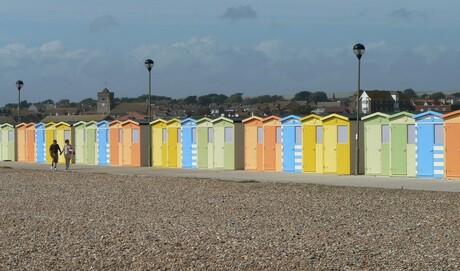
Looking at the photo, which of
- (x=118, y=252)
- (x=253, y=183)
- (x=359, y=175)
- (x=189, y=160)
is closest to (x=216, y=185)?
(x=253, y=183)

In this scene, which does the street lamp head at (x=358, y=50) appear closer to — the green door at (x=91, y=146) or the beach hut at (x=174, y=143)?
the beach hut at (x=174, y=143)

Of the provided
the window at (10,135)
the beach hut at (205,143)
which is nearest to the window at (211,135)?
the beach hut at (205,143)

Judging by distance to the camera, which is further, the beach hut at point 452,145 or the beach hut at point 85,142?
the beach hut at point 85,142

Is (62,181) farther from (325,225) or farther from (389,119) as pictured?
(325,225)

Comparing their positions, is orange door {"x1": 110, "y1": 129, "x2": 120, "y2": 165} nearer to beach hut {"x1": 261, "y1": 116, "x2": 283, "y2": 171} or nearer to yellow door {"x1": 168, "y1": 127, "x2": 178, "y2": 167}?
yellow door {"x1": 168, "y1": 127, "x2": 178, "y2": 167}

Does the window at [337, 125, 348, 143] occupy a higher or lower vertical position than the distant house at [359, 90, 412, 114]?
lower

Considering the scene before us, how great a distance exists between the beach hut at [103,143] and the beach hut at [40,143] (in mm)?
4196

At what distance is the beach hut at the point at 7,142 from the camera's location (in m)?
41.5

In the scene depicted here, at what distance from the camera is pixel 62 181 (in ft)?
84.8

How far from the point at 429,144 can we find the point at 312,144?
4287 millimetres

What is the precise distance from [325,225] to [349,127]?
12.2m

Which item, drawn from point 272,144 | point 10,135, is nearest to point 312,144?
point 272,144

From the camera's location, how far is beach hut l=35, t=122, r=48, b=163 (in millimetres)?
38844

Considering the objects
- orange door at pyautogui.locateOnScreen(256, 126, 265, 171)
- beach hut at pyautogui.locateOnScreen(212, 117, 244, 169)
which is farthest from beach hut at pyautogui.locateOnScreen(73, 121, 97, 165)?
orange door at pyautogui.locateOnScreen(256, 126, 265, 171)
